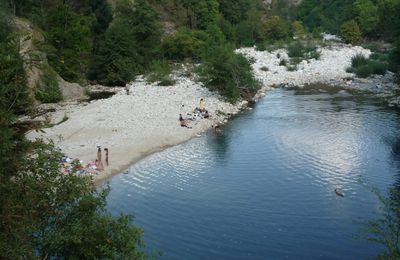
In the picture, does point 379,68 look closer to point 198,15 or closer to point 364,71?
point 364,71

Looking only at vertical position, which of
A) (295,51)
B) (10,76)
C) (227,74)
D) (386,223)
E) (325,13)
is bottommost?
(386,223)

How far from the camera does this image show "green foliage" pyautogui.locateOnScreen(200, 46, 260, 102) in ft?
154

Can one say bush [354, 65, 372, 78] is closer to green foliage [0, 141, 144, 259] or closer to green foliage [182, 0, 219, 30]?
Result: green foliage [182, 0, 219, 30]

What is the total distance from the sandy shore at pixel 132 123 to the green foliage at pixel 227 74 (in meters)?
1.01

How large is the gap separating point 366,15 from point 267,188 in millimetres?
87049

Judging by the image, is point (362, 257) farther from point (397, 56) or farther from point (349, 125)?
point (397, 56)

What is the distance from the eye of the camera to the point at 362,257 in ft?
59.8

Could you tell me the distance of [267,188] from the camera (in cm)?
2516

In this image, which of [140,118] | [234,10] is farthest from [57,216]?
[234,10]

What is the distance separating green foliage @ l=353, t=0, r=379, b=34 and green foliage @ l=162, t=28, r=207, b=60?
142 feet

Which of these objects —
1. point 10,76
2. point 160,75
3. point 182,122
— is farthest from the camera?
point 160,75

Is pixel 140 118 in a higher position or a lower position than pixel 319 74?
lower

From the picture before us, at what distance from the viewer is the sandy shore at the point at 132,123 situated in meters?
31.6

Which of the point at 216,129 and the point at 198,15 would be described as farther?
the point at 198,15
